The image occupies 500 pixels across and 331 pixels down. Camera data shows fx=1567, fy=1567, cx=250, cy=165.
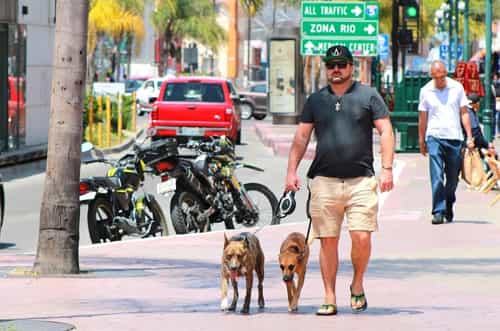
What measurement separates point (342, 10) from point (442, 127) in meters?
16.4

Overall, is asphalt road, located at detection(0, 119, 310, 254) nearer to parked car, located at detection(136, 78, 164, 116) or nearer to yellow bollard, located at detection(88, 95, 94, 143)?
yellow bollard, located at detection(88, 95, 94, 143)

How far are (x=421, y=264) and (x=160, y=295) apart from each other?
305 cm

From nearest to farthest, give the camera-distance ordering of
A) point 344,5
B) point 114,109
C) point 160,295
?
1. point 160,295
2. point 344,5
3. point 114,109

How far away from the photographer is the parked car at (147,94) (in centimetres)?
6488

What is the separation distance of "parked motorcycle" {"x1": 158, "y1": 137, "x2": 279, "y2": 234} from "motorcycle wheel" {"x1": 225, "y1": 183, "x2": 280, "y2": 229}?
15cm

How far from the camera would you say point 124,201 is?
52.4ft

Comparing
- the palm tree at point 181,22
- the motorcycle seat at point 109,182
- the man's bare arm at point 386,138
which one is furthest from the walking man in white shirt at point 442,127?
the palm tree at point 181,22

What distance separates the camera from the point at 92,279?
12.4 metres

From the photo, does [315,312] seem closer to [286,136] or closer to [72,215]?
[72,215]

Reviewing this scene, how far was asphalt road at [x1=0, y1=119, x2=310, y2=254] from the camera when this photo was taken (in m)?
17.4

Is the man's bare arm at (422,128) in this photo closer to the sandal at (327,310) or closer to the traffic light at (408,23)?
the sandal at (327,310)

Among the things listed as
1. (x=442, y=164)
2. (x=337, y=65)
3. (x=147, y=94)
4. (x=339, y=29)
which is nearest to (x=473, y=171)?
(x=442, y=164)

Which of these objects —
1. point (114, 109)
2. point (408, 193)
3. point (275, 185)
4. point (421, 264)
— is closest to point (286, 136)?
point (114, 109)

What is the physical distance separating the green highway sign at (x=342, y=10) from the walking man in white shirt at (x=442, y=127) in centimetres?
1586
